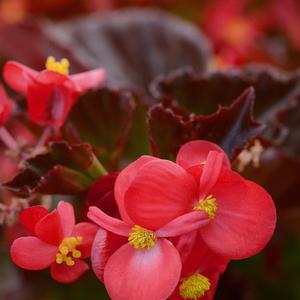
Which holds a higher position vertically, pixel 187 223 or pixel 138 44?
pixel 187 223

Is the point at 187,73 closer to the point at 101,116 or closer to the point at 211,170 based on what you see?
the point at 101,116

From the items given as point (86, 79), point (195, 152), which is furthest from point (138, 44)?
point (195, 152)

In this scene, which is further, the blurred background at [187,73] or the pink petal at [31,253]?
the blurred background at [187,73]

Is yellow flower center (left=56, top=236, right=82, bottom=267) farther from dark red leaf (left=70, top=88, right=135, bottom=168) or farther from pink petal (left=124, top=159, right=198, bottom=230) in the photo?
dark red leaf (left=70, top=88, right=135, bottom=168)

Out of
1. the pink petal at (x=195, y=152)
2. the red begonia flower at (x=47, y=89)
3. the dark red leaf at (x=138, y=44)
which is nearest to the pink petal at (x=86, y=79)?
the red begonia flower at (x=47, y=89)

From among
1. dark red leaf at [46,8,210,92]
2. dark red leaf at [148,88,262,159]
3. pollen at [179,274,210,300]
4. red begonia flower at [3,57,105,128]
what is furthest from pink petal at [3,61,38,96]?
dark red leaf at [46,8,210,92]

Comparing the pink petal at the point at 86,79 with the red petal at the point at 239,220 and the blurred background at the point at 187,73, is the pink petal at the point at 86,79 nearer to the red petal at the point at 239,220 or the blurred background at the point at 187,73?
the blurred background at the point at 187,73
